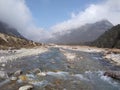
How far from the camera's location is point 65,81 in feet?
93.8

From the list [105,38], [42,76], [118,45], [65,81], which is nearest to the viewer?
[65,81]

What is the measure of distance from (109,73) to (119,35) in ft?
314

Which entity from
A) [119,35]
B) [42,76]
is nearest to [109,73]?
[42,76]

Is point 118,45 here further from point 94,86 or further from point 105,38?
point 94,86

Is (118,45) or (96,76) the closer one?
(96,76)

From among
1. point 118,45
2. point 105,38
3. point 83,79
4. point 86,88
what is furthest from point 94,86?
point 105,38

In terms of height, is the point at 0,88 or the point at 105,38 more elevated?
the point at 105,38

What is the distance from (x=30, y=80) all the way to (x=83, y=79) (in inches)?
292

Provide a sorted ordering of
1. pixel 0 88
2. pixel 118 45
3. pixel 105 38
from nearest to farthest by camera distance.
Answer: pixel 0 88, pixel 118 45, pixel 105 38

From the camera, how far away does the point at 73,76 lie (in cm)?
3198

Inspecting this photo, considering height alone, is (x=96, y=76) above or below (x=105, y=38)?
below

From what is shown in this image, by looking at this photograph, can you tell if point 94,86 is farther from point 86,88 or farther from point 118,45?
point 118,45

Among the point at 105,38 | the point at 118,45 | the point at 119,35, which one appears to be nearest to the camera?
the point at 118,45

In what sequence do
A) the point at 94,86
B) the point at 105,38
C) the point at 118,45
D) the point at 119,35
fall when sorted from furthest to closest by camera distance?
the point at 105,38, the point at 119,35, the point at 118,45, the point at 94,86
